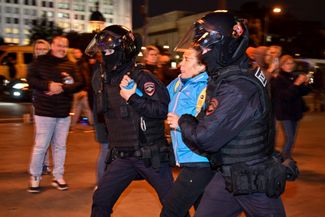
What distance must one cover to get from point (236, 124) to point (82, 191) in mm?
3680

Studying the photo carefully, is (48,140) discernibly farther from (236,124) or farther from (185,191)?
(236,124)

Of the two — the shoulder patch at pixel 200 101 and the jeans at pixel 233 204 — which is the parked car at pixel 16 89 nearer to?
the shoulder patch at pixel 200 101

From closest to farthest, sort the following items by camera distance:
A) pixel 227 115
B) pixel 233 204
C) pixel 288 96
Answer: pixel 227 115
pixel 233 204
pixel 288 96

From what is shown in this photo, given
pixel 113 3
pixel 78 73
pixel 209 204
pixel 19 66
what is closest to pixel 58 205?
pixel 78 73

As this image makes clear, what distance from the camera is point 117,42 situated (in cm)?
389

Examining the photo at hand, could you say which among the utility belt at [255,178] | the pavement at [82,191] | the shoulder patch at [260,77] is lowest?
the pavement at [82,191]

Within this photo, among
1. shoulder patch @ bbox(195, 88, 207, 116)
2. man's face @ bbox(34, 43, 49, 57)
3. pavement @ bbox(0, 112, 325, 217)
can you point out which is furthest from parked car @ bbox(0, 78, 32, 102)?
shoulder patch @ bbox(195, 88, 207, 116)

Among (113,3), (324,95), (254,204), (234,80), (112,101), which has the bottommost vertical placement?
(324,95)

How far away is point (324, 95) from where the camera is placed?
21562 millimetres

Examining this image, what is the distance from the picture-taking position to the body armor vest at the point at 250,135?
108 inches

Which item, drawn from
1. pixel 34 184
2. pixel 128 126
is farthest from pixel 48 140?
pixel 128 126

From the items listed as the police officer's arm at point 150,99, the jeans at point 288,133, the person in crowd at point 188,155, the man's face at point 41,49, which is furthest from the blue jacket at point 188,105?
the jeans at point 288,133

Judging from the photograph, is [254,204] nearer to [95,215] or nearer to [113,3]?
[95,215]

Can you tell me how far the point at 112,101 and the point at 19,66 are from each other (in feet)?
61.8
